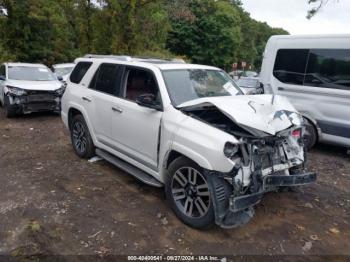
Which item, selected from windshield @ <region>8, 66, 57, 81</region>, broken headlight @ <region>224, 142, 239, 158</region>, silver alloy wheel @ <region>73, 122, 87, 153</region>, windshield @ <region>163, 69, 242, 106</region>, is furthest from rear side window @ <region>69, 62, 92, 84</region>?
windshield @ <region>8, 66, 57, 81</region>

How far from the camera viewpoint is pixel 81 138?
236 inches

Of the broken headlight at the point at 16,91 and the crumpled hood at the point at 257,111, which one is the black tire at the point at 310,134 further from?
the broken headlight at the point at 16,91

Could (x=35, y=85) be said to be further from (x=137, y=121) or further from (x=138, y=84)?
(x=137, y=121)

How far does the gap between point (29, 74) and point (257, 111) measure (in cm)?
885

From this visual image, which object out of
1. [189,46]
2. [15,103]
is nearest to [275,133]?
[15,103]

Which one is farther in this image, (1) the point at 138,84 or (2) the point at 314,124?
(2) the point at 314,124

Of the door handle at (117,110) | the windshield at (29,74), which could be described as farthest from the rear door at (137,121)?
the windshield at (29,74)

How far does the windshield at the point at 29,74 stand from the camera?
1027 cm

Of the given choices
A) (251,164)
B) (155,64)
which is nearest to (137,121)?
(155,64)

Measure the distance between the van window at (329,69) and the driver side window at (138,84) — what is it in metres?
3.75

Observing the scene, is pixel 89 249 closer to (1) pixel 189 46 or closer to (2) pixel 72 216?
(2) pixel 72 216

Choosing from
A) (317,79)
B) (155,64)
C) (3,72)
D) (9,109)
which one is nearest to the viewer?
(155,64)

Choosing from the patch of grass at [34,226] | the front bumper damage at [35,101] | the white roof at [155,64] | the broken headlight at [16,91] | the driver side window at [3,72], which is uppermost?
the white roof at [155,64]

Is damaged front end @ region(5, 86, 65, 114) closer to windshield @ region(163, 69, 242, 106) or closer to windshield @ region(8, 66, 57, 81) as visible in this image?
windshield @ region(8, 66, 57, 81)
